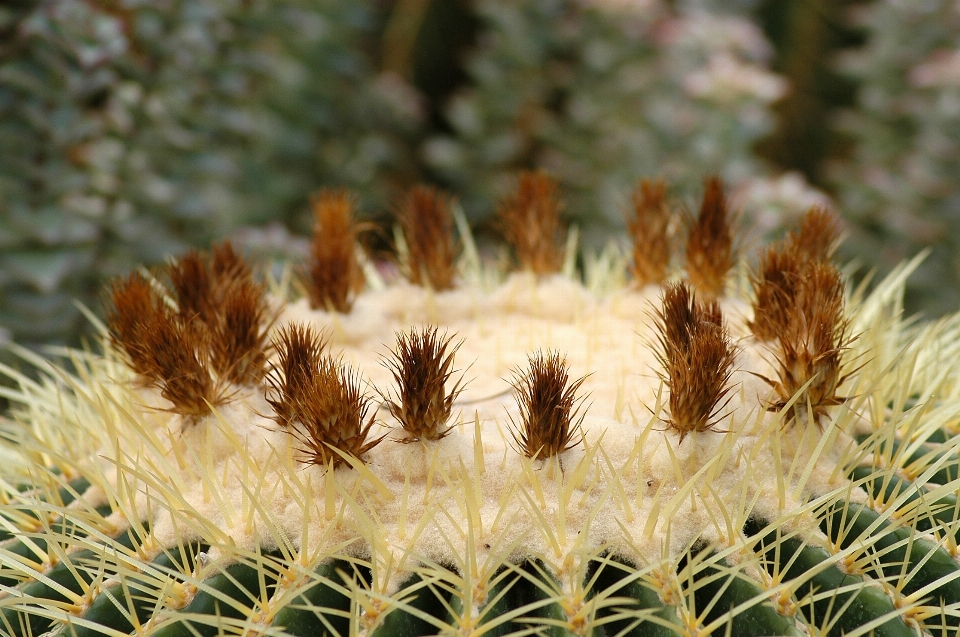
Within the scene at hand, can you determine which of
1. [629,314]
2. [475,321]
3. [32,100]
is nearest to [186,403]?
[475,321]

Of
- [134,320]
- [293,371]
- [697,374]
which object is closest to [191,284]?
[134,320]

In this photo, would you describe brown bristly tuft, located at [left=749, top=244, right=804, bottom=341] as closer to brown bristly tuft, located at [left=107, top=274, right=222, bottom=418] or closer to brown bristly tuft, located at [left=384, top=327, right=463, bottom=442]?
brown bristly tuft, located at [left=384, top=327, right=463, bottom=442]

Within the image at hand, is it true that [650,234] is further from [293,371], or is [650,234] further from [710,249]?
[293,371]

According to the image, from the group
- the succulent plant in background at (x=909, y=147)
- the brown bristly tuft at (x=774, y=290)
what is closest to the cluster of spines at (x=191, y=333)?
the brown bristly tuft at (x=774, y=290)

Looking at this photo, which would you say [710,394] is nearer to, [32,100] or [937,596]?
[937,596]

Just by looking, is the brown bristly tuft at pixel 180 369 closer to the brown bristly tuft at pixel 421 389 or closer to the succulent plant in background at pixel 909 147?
the brown bristly tuft at pixel 421 389

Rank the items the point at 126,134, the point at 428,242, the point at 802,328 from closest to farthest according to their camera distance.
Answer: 1. the point at 802,328
2. the point at 428,242
3. the point at 126,134
